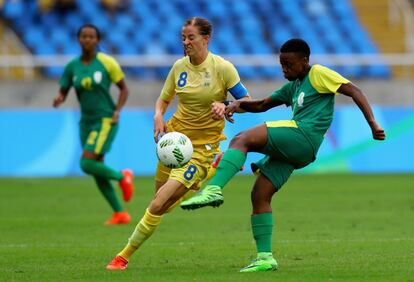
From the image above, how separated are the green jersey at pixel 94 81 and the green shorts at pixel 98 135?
90 millimetres

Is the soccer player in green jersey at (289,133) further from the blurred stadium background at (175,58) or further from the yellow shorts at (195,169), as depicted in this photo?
the blurred stadium background at (175,58)

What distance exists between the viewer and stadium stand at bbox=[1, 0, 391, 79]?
2847 cm

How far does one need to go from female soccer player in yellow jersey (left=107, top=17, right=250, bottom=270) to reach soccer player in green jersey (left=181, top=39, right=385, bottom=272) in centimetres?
41

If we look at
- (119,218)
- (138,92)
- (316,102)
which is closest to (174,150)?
(316,102)

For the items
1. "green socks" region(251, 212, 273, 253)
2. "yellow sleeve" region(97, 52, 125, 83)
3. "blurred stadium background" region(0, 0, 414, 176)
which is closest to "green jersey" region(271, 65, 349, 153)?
"green socks" region(251, 212, 273, 253)

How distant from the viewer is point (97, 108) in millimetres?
14609

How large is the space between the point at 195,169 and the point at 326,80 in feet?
4.93

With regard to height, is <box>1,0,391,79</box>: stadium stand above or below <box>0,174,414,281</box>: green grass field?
above

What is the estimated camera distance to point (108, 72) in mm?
14586

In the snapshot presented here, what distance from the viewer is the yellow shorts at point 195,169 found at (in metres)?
9.30

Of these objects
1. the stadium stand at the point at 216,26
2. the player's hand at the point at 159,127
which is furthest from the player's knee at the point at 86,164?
the stadium stand at the point at 216,26

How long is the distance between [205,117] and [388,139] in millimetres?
14398

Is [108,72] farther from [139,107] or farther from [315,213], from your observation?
[139,107]

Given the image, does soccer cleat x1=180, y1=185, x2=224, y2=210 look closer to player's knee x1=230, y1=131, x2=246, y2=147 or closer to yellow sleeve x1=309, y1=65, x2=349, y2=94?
player's knee x1=230, y1=131, x2=246, y2=147
